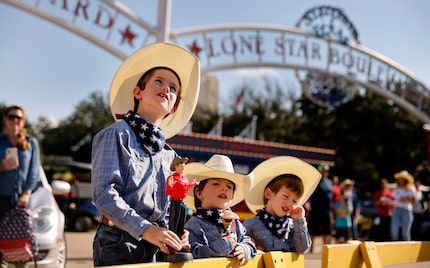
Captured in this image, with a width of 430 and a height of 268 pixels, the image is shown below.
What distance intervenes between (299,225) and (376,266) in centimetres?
57

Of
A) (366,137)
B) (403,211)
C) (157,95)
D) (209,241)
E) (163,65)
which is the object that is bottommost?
(209,241)

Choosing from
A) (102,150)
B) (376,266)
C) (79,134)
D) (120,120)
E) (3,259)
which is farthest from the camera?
(79,134)

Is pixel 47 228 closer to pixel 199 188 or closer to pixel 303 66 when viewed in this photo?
pixel 199 188

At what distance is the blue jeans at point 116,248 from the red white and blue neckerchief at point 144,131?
338 mm

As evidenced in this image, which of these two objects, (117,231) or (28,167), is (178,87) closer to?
(117,231)

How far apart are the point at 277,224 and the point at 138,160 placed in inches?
61.5

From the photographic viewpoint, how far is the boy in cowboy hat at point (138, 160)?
192 cm

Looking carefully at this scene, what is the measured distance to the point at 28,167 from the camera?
454 centimetres

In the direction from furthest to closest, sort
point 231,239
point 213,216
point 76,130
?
point 76,130 → point 213,216 → point 231,239

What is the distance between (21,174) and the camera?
4465 mm

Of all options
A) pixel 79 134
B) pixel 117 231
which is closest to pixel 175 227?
pixel 117 231

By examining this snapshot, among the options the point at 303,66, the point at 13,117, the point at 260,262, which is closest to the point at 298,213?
the point at 260,262

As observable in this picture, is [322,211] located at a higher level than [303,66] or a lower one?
lower

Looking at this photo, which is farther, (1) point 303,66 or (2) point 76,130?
(2) point 76,130
